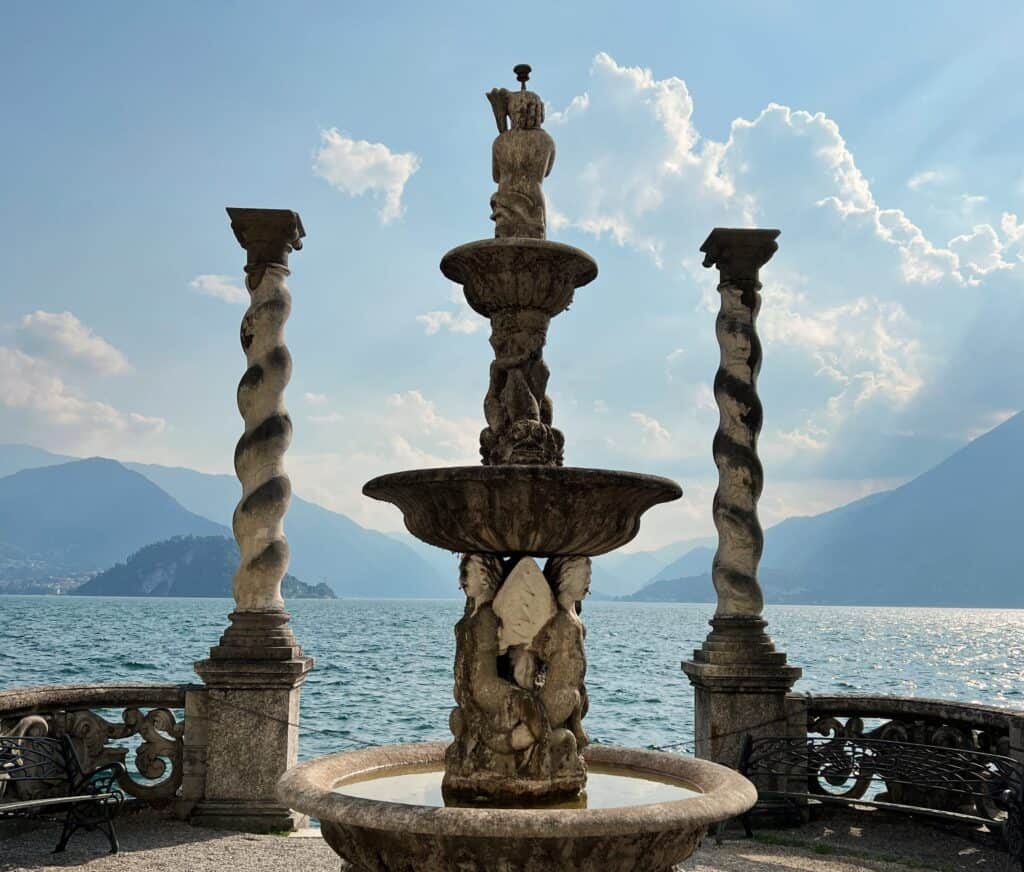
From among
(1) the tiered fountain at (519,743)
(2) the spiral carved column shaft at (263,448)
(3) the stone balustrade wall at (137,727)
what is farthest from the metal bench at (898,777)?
(3) the stone balustrade wall at (137,727)

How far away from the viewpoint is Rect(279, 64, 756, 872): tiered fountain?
498 centimetres

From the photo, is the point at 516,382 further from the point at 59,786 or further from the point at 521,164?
the point at 59,786

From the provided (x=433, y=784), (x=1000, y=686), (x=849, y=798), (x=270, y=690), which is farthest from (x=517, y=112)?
(x=1000, y=686)

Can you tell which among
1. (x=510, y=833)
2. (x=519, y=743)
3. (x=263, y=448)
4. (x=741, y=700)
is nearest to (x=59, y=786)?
(x=263, y=448)

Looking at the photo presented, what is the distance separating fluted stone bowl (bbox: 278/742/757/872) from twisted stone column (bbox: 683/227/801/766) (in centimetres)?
464

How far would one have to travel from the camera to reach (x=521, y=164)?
8.14 metres

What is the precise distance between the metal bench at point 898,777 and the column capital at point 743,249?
4982 millimetres

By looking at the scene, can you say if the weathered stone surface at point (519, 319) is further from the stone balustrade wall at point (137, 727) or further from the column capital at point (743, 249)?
→ the stone balustrade wall at point (137, 727)

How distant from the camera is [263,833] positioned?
9.43 m

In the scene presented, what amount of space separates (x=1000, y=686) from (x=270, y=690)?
51.4m

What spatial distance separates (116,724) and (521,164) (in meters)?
6.42

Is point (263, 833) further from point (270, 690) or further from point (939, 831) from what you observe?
point (939, 831)

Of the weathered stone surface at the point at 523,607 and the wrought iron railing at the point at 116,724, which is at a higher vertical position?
the weathered stone surface at the point at 523,607

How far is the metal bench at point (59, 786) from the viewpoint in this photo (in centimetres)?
845
